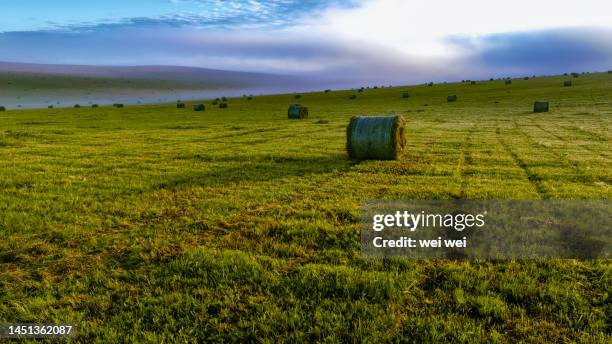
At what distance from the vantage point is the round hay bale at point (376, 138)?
15375mm

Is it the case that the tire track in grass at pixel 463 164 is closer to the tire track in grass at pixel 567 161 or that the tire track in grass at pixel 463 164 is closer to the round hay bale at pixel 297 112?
the tire track in grass at pixel 567 161

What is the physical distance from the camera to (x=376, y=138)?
15.5 m

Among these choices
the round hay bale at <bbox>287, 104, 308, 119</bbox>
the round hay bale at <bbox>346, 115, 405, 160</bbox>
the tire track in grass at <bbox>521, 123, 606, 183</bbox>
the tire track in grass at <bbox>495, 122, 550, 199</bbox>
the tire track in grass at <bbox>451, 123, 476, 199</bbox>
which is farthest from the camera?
the round hay bale at <bbox>287, 104, 308, 119</bbox>

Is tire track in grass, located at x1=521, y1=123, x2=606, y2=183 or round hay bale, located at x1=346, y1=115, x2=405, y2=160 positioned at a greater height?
round hay bale, located at x1=346, y1=115, x2=405, y2=160

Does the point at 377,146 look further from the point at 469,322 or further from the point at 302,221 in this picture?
the point at 469,322

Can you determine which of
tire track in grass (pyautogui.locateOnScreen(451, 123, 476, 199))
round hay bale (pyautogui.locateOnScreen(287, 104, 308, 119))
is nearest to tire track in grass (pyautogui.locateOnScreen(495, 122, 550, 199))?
tire track in grass (pyautogui.locateOnScreen(451, 123, 476, 199))

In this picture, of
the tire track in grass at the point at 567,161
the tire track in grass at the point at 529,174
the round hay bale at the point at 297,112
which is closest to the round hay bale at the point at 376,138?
the tire track in grass at the point at 529,174


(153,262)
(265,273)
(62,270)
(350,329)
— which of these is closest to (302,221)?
(265,273)

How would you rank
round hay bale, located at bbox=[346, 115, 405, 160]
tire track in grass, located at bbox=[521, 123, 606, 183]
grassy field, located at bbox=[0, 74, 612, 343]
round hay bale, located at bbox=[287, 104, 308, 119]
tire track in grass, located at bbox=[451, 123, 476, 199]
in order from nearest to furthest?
grassy field, located at bbox=[0, 74, 612, 343], tire track in grass, located at bbox=[451, 123, 476, 199], tire track in grass, located at bbox=[521, 123, 606, 183], round hay bale, located at bbox=[346, 115, 405, 160], round hay bale, located at bbox=[287, 104, 308, 119]

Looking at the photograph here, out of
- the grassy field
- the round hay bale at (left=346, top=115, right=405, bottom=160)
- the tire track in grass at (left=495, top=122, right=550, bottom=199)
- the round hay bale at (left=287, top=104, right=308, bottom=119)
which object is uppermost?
the round hay bale at (left=287, top=104, right=308, bottom=119)

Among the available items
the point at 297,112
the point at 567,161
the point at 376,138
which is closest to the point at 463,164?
the point at 376,138

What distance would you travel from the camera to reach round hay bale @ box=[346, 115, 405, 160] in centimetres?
1538

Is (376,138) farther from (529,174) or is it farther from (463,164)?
(529,174)

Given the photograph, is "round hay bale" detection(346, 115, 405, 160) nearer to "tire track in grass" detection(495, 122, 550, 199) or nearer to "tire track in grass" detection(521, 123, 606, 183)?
"tire track in grass" detection(495, 122, 550, 199)
